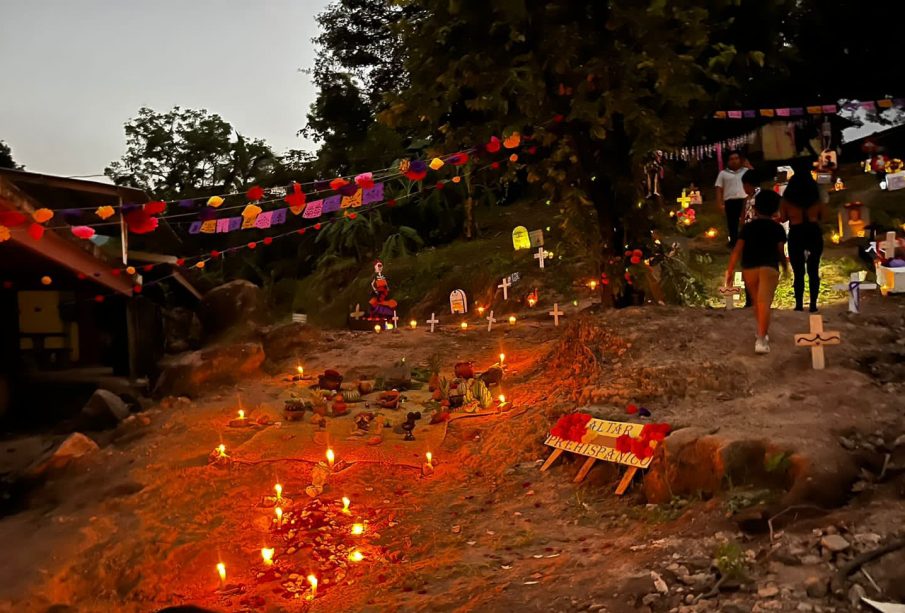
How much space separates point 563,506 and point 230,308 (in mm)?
17660

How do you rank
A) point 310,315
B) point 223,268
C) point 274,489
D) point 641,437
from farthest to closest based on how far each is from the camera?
point 223,268 → point 310,315 → point 274,489 → point 641,437

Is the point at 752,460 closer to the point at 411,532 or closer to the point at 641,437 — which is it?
the point at 641,437

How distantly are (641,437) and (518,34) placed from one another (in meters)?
4.79

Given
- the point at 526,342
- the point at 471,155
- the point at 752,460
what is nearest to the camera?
the point at 752,460

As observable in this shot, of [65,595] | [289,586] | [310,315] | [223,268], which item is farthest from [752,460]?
[223,268]

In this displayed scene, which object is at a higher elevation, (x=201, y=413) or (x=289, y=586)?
(x=201, y=413)

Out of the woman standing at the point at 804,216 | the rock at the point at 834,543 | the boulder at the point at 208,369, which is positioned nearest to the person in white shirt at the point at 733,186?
the woman standing at the point at 804,216

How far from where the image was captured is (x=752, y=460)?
4852mm

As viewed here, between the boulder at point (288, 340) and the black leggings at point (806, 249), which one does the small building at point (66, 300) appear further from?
the black leggings at point (806, 249)

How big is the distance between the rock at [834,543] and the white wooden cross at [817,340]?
3498 millimetres

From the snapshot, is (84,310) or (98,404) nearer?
(98,404)

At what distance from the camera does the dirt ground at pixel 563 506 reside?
3.86 meters

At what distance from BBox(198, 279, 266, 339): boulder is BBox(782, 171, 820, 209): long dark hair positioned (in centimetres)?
1676

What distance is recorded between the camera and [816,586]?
327cm
